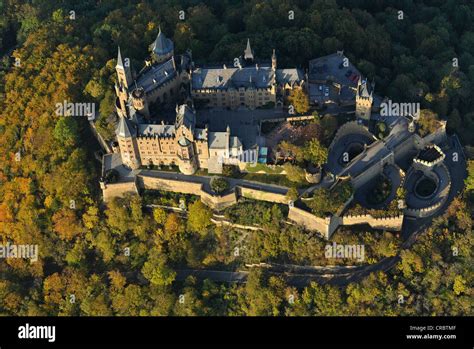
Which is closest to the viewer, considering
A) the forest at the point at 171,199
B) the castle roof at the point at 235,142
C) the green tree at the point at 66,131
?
the forest at the point at 171,199

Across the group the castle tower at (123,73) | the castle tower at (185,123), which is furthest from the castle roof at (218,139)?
the castle tower at (123,73)

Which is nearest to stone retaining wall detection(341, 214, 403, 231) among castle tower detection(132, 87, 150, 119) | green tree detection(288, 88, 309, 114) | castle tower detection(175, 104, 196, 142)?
green tree detection(288, 88, 309, 114)

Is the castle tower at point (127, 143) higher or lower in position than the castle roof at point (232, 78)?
lower

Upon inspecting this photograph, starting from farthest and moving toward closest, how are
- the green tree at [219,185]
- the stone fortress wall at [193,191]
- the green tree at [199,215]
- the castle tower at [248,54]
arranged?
1. the castle tower at [248,54]
2. the stone fortress wall at [193,191]
3. the green tree at [219,185]
4. the green tree at [199,215]

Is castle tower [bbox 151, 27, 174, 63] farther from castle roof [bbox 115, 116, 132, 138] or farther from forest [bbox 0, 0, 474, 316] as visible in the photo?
castle roof [bbox 115, 116, 132, 138]

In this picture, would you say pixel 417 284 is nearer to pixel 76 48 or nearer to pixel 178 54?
pixel 178 54

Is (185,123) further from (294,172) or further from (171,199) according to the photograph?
(294,172)

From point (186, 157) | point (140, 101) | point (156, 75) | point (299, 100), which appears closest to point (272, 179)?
point (186, 157)

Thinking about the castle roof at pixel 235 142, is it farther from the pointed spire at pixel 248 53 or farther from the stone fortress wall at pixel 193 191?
the pointed spire at pixel 248 53
